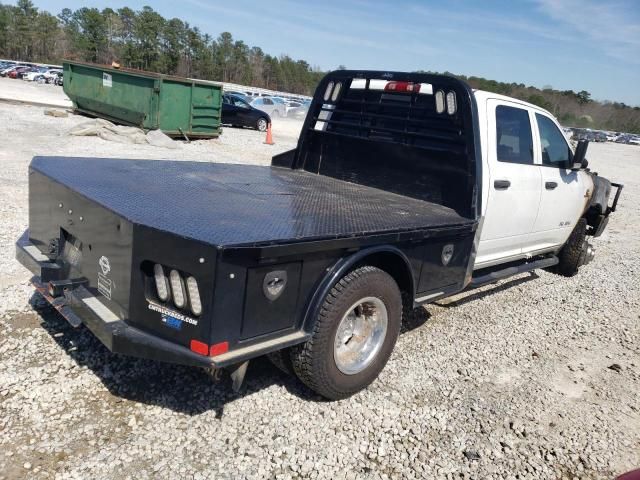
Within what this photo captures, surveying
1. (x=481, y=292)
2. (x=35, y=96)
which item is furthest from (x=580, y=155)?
(x=35, y=96)

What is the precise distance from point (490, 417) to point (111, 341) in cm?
250

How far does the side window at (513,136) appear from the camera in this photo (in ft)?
15.5

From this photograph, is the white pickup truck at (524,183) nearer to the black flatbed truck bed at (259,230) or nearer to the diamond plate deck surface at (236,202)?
the black flatbed truck bed at (259,230)

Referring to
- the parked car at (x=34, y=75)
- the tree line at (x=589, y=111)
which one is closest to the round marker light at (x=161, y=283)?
the parked car at (x=34, y=75)

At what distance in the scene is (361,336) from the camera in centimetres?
366

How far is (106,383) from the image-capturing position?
345 cm

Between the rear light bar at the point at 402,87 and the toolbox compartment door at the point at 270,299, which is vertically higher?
the rear light bar at the point at 402,87

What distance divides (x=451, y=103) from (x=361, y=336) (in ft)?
7.33

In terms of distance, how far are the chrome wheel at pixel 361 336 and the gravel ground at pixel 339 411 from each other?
10.9 inches

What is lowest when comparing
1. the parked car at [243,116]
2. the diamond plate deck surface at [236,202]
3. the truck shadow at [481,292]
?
the truck shadow at [481,292]

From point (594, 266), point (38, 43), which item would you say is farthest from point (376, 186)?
point (38, 43)

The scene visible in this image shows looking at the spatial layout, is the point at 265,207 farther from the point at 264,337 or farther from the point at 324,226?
the point at 264,337

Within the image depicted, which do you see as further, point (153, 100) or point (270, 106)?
point (270, 106)

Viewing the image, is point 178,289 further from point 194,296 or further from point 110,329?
point 110,329
